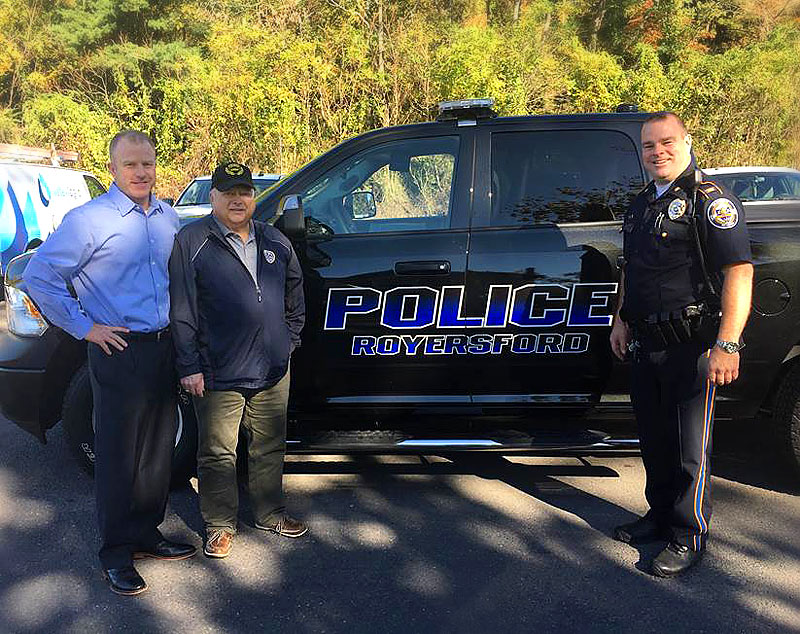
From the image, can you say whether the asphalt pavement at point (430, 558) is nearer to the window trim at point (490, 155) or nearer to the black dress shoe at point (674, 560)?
the black dress shoe at point (674, 560)

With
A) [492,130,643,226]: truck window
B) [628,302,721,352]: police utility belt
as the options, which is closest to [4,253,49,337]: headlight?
[492,130,643,226]: truck window

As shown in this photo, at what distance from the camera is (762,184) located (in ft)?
31.8

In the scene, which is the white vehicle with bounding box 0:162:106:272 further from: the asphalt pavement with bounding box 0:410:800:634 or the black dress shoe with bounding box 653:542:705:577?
the black dress shoe with bounding box 653:542:705:577

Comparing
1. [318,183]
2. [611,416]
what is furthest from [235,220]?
[611,416]

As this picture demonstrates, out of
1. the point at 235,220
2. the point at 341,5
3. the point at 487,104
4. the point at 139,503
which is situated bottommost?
the point at 139,503

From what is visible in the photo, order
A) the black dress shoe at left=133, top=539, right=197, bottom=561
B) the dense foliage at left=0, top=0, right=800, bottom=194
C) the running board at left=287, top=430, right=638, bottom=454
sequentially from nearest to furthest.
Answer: the black dress shoe at left=133, top=539, right=197, bottom=561 → the running board at left=287, top=430, right=638, bottom=454 → the dense foliage at left=0, top=0, right=800, bottom=194

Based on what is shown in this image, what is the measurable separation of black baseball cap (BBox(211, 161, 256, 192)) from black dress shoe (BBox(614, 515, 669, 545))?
2.26m

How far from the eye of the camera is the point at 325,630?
244cm

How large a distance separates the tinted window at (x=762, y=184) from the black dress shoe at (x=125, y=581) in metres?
9.39

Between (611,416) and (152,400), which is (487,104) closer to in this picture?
(611,416)

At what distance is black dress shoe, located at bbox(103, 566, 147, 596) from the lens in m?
2.69

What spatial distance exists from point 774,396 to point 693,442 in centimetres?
86

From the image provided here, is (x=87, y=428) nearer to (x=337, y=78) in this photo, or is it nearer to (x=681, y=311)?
(x=681, y=311)

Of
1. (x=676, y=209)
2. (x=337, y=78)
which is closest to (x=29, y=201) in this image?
(x=676, y=209)
